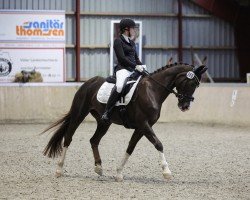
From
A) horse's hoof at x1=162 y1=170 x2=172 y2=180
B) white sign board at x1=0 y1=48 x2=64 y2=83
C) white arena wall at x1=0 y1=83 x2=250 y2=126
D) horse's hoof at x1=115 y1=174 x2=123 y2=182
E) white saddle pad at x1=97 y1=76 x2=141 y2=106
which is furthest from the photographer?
white sign board at x1=0 y1=48 x2=64 y2=83

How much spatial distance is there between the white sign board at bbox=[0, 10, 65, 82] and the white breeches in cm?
1346

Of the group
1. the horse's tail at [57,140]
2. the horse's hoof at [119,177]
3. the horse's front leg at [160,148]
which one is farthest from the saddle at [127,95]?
the horse's tail at [57,140]

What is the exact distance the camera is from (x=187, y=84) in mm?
10078

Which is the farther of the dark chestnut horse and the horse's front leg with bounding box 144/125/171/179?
the dark chestnut horse

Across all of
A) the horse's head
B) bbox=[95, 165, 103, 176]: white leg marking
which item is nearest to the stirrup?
bbox=[95, 165, 103, 176]: white leg marking

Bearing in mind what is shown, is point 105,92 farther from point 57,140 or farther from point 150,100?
point 57,140

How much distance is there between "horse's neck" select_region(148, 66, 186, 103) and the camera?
10.1m

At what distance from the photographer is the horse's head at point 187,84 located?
10.1 meters

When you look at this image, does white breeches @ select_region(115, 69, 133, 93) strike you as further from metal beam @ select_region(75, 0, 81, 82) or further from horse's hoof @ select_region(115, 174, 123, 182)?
metal beam @ select_region(75, 0, 81, 82)

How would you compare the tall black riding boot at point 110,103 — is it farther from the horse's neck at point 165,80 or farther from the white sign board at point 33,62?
the white sign board at point 33,62

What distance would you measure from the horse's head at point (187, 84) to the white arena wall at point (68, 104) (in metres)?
9.24

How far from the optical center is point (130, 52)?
10.3m

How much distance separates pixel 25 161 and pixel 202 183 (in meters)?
3.61

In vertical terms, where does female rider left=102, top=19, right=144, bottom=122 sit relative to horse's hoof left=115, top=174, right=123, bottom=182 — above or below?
above
